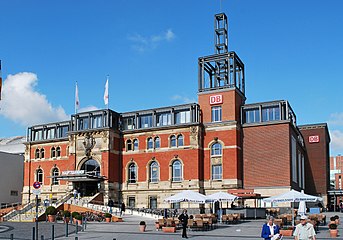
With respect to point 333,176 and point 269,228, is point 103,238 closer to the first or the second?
point 269,228

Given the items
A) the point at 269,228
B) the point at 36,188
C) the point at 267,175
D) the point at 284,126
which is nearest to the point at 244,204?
the point at 267,175

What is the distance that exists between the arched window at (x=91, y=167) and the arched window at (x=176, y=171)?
9.52 metres

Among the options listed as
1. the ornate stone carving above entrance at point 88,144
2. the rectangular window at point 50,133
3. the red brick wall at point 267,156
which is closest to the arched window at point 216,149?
the red brick wall at point 267,156

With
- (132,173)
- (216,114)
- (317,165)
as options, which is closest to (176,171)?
(132,173)

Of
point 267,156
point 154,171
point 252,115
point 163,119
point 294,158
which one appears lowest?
point 154,171

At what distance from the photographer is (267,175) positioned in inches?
2160

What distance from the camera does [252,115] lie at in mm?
57469

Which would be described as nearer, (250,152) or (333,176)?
(250,152)

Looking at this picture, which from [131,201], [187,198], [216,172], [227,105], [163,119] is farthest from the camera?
[131,201]

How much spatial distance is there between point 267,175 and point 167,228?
25.3 metres

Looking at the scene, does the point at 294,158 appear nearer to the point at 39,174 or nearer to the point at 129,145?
the point at 129,145

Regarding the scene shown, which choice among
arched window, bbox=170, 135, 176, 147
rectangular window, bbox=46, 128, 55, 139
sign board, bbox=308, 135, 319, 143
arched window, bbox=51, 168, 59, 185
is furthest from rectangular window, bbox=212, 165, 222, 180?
sign board, bbox=308, 135, 319, 143

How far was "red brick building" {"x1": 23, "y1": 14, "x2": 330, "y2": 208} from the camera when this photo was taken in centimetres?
5534

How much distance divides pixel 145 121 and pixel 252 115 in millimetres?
13429
